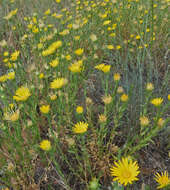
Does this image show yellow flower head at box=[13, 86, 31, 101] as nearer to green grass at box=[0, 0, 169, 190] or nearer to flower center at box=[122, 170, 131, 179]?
green grass at box=[0, 0, 169, 190]

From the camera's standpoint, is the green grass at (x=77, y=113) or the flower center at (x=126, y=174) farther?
the green grass at (x=77, y=113)

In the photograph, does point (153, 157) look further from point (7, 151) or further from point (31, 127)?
point (7, 151)

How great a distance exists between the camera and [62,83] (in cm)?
121

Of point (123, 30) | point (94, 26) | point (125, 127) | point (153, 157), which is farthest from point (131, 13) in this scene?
point (153, 157)

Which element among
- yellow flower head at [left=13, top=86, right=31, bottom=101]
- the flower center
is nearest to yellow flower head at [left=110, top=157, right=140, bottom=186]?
the flower center

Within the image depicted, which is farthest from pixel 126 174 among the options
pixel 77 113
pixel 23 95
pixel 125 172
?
pixel 23 95

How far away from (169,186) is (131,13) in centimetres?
207

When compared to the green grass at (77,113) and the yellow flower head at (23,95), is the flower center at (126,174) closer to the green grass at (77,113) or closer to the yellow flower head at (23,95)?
the green grass at (77,113)

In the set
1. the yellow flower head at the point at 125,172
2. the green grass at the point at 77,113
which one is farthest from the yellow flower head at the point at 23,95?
the yellow flower head at the point at 125,172

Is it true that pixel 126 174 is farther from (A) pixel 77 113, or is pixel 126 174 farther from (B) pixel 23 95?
(B) pixel 23 95

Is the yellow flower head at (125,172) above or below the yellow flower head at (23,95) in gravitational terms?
below

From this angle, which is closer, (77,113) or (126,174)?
(126,174)

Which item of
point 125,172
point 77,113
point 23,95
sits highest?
point 23,95

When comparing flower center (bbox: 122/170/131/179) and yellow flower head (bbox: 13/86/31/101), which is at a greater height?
yellow flower head (bbox: 13/86/31/101)
